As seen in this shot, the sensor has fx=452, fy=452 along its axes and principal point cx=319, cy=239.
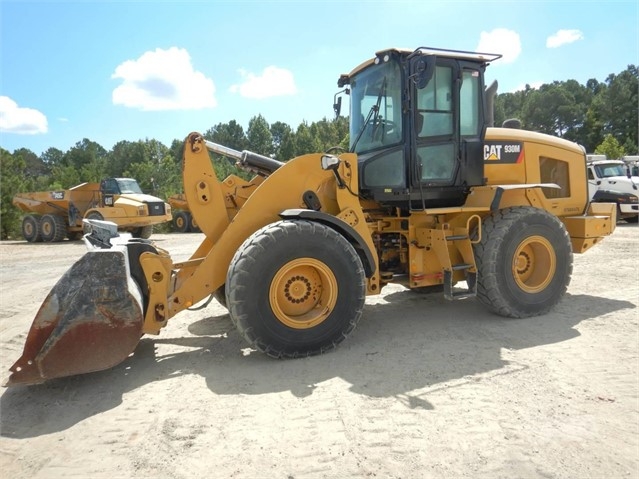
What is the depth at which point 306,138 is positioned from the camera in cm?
4562

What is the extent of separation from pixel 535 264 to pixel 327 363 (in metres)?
3.05

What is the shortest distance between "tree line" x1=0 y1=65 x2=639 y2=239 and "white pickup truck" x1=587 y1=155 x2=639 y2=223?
18.3m

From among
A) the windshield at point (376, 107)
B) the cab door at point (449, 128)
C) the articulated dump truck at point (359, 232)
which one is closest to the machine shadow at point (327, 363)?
the articulated dump truck at point (359, 232)

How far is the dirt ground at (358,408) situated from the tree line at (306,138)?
2313 cm

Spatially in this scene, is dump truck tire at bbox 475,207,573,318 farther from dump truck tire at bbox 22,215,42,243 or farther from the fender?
dump truck tire at bbox 22,215,42,243

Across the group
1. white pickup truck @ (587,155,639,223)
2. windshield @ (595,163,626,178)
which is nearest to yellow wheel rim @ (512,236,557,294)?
white pickup truck @ (587,155,639,223)

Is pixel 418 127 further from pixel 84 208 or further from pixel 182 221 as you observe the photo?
pixel 182 221

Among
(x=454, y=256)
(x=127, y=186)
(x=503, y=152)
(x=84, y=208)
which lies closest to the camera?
(x=454, y=256)

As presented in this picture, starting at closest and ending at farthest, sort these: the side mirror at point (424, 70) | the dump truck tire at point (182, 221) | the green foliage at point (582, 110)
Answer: the side mirror at point (424, 70) < the dump truck tire at point (182, 221) < the green foliage at point (582, 110)

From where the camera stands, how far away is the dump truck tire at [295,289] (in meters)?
3.82

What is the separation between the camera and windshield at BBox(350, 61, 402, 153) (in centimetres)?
493

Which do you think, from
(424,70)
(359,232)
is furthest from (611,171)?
(359,232)

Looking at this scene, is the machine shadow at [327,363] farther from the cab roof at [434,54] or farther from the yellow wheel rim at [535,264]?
the cab roof at [434,54]

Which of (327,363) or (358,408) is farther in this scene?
(327,363)
